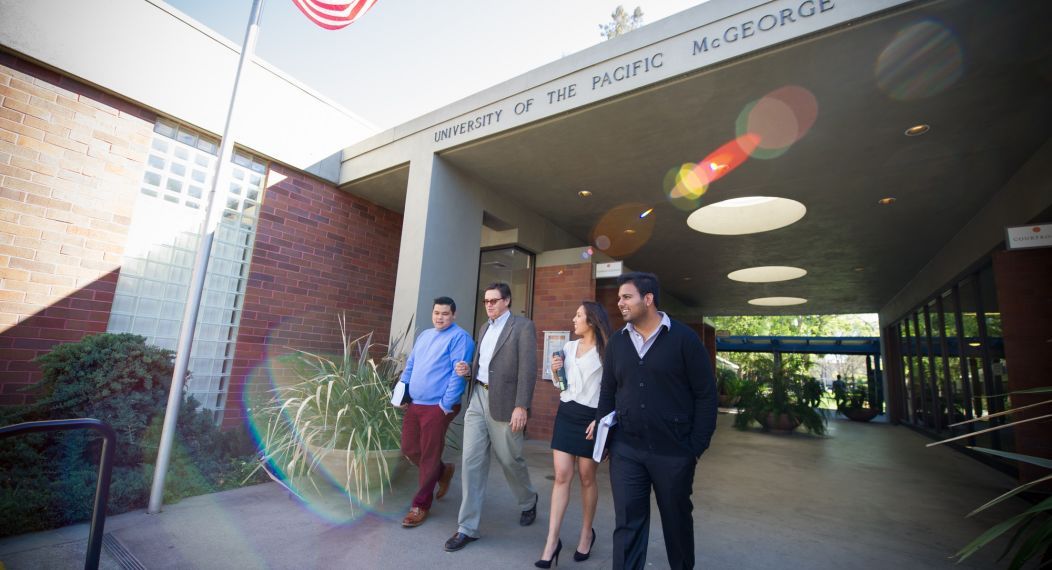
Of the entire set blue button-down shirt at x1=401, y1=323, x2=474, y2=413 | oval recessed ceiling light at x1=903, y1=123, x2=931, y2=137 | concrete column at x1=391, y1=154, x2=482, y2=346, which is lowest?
blue button-down shirt at x1=401, y1=323, x2=474, y2=413

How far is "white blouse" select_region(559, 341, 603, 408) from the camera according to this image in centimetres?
314

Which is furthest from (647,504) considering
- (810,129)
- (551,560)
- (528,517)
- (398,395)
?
(810,129)

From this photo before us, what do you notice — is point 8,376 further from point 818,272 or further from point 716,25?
point 818,272

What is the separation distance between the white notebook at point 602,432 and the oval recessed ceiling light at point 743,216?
6.12 metres

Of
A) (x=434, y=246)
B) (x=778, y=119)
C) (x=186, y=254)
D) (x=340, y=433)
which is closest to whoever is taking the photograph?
(x=340, y=433)

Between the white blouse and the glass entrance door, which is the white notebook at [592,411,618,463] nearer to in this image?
the white blouse

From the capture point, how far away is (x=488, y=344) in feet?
11.6

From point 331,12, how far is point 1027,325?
7.69m

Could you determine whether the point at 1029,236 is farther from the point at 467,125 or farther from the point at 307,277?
the point at 307,277

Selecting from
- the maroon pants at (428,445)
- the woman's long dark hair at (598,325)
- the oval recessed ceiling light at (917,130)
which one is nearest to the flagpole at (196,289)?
the maroon pants at (428,445)

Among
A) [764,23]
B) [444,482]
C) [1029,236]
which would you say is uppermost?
[764,23]

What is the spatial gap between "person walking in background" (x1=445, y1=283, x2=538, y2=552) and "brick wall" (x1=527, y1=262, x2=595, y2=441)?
3997 mm

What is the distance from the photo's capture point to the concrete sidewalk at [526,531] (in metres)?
2.88

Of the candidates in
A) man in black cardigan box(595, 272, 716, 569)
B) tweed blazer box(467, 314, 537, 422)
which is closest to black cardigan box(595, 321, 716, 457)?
man in black cardigan box(595, 272, 716, 569)
